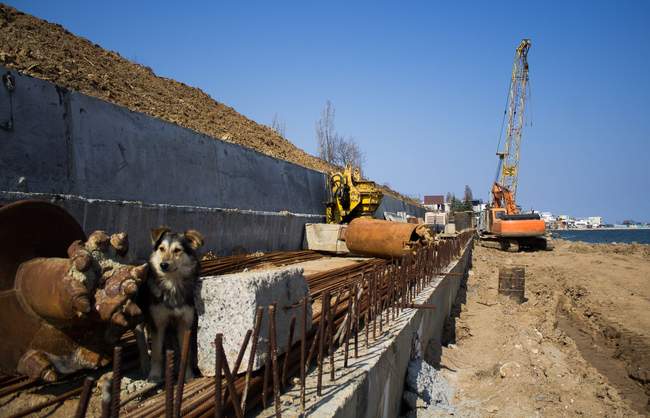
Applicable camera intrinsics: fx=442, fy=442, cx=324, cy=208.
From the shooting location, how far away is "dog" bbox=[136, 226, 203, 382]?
114 inches

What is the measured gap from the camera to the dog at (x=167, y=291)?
2.89 meters

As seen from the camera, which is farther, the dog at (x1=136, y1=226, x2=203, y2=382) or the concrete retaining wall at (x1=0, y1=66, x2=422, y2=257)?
the concrete retaining wall at (x1=0, y1=66, x2=422, y2=257)

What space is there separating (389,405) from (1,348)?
306 centimetres

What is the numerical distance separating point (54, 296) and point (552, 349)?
26.5 ft

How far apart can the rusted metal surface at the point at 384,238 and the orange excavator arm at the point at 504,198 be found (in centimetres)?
3049

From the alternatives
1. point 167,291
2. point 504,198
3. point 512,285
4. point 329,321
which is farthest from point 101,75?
point 504,198

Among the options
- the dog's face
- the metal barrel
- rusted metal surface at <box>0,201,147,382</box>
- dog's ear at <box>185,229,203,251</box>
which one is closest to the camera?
rusted metal surface at <box>0,201,147,382</box>

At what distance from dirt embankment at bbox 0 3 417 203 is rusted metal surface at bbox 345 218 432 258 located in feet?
18.9

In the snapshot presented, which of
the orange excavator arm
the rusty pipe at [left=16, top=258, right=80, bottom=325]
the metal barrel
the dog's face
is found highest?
the orange excavator arm

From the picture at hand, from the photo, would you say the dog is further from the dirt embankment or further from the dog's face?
the dirt embankment

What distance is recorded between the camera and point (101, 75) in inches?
523

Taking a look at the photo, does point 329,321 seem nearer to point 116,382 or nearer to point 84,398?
point 116,382

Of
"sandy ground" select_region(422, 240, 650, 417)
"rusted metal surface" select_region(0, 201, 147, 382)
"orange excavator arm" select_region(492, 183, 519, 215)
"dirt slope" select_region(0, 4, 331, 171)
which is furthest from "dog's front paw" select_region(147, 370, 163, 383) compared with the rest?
"orange excavator arm" select_region(492, 183, 519, 215)

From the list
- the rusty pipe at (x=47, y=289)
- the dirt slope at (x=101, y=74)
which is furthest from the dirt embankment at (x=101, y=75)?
the rusty pipe at (x=47, y=289)
